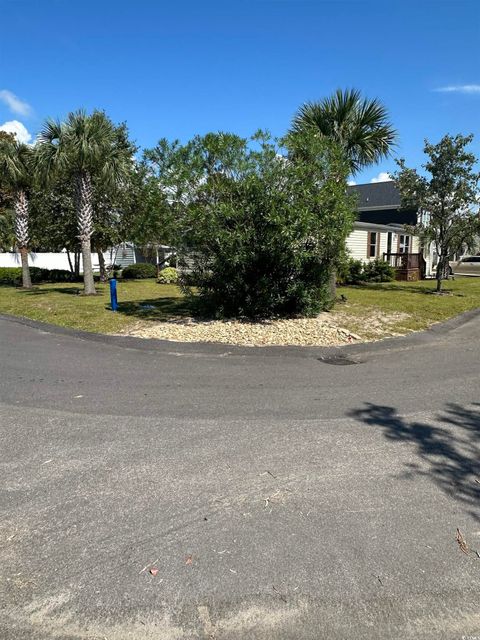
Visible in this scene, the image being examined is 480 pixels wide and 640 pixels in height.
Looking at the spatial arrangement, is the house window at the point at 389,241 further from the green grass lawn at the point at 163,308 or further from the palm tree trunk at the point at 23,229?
the palm tree trunk at the point at 23,229

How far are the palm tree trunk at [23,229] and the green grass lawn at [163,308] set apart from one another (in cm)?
399

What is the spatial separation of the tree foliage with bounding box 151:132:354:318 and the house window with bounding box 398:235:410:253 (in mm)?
22677

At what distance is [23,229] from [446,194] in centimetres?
1881

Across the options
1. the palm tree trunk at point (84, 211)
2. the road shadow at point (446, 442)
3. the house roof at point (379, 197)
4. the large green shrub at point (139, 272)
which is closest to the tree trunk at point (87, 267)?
the palm tree trunk at point (84, 211)

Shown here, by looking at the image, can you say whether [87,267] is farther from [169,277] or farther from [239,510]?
[239,510]

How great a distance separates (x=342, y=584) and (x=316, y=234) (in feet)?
28.7

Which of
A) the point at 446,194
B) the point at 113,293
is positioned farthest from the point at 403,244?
the point at 113,293

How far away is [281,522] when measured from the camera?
314 centimetres

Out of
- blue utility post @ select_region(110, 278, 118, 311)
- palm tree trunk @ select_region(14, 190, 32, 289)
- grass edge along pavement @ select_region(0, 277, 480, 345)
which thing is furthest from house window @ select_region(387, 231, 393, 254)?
blue utility post @ select_region(110, 278, 118, 311)

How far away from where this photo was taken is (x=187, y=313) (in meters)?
12.8

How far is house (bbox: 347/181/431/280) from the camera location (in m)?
28.4

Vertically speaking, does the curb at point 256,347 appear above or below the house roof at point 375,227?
below

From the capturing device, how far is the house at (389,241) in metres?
28.4

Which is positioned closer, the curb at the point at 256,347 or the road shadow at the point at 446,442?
the road shadow at the point at 446,442
